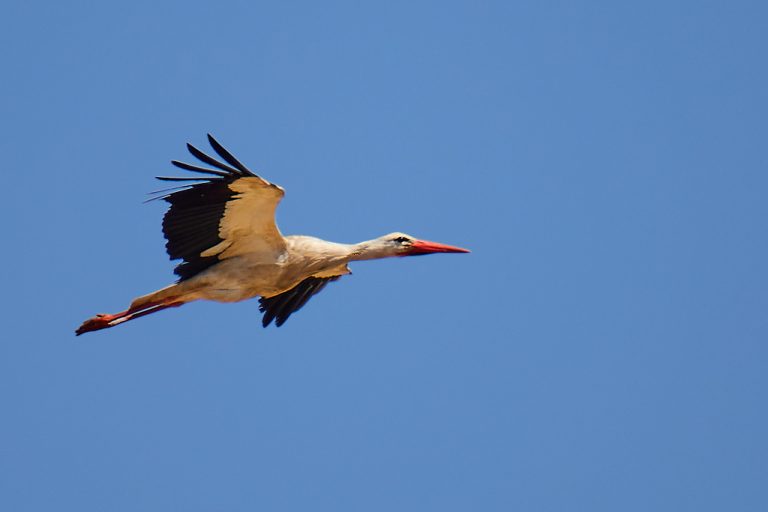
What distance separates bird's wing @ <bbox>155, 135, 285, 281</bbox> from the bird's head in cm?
108

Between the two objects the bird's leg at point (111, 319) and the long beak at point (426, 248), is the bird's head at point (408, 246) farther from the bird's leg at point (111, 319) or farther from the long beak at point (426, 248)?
the bird's leg at point (111, 319)

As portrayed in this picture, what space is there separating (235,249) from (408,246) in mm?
1703

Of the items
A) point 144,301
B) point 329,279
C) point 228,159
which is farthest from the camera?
point 329,279

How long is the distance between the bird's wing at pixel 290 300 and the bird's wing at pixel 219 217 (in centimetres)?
115

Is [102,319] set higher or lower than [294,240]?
lower

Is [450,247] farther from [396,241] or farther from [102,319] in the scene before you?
[102,319]

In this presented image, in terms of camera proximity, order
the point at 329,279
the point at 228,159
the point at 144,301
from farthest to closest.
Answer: the point at 329,279 < the point at 144,301 < the point at 228,159

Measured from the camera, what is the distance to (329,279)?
1562 centimetres

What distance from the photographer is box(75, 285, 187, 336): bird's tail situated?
14500mm

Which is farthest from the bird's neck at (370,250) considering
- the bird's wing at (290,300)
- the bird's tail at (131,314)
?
the bird's tail at (131,314)

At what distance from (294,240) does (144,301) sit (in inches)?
59.4

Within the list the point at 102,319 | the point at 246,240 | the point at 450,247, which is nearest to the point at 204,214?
the point at 246,240

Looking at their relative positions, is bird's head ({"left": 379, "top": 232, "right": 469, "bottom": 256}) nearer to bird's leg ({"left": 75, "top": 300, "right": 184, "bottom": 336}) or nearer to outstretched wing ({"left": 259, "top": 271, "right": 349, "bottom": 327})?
outstretched wing ({"left": 259, "top": 271, "right": 349, "bottom": 327})

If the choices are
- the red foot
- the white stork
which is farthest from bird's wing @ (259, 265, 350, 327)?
the red foot
